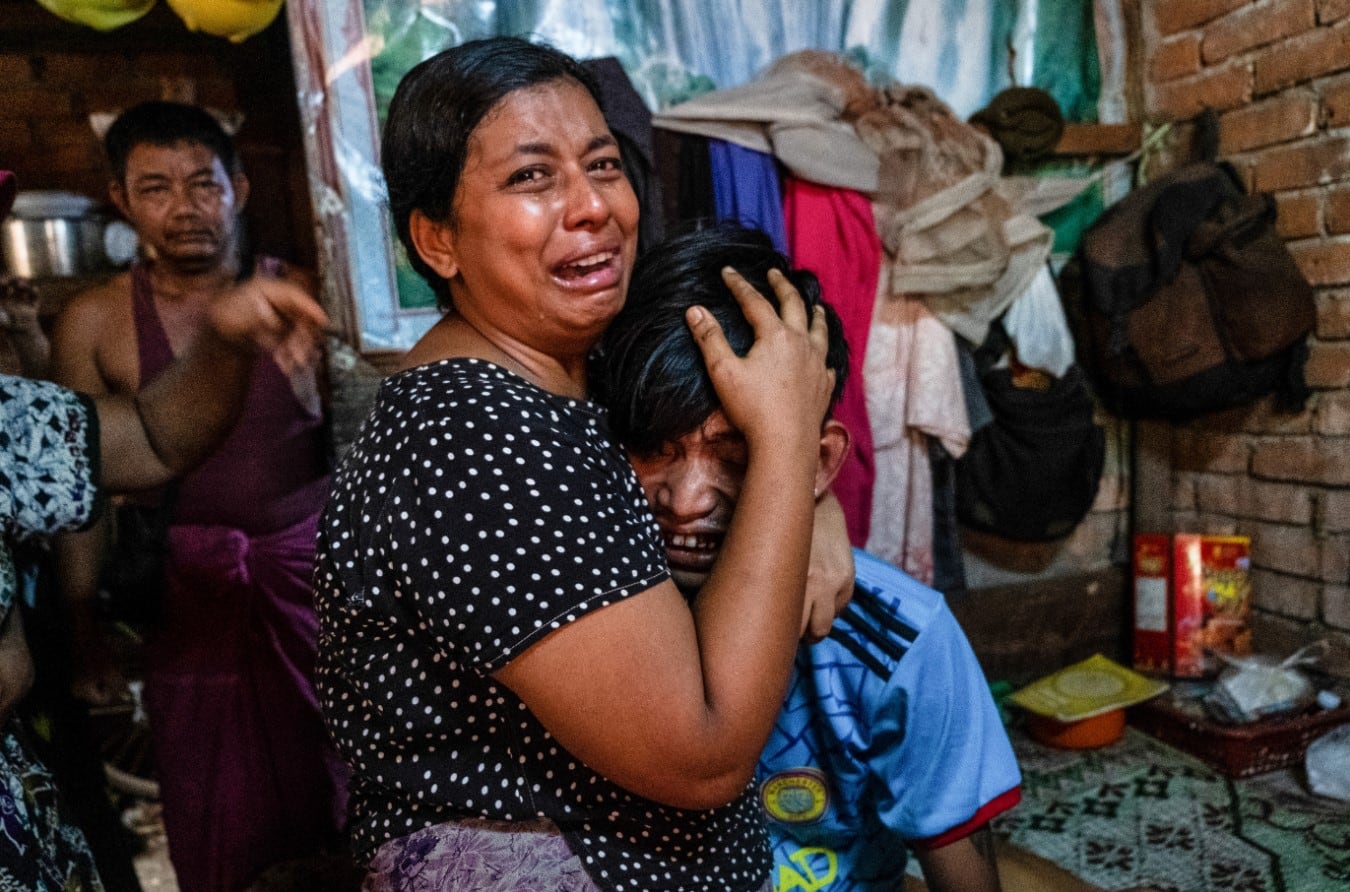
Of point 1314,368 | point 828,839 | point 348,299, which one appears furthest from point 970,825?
point 1314,368

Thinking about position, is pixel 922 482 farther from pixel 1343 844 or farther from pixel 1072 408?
pixel 1343 844

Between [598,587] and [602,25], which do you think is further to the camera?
[602,25]

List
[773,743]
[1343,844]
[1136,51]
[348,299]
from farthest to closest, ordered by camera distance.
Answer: [1136,51]
[348,299]
[1343,844]
[773,743]

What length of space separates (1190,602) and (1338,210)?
1.35 m

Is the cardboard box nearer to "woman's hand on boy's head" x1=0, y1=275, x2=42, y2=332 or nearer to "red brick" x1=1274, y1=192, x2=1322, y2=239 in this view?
"red brick" x1=1274, y1=192, x2=1322, y2=239

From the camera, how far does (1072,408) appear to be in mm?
3248

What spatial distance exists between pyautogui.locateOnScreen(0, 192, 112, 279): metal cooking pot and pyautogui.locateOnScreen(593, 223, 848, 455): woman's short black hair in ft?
9.06

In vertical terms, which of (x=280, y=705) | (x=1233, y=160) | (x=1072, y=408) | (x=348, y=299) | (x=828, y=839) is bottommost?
(x=280, y=705)

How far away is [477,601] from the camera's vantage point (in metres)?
0.76

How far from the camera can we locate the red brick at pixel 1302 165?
2.79 meters

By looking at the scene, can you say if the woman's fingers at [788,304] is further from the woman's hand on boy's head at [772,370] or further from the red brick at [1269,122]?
the red brick at [1269,122]

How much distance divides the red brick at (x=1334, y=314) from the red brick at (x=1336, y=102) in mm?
501

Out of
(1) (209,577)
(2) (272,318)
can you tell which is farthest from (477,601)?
(1) (209,577)

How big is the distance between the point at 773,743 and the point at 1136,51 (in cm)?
321
